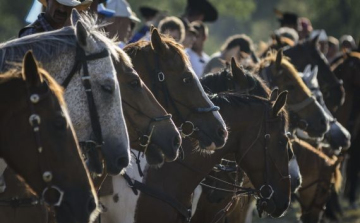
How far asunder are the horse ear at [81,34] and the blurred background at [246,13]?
51.8 ft

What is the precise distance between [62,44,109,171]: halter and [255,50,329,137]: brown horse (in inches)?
212

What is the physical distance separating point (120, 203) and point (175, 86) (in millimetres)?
1097

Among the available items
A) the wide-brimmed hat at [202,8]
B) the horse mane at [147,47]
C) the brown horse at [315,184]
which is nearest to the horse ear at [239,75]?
the horse mane at [147,47]

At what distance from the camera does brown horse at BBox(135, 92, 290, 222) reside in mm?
8672

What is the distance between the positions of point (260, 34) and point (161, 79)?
36127 millimetres

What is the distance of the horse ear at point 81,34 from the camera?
6.52 metres

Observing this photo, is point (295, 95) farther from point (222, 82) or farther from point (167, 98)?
point (167, 98)

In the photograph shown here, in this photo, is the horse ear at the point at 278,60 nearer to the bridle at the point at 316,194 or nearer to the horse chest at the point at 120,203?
the bridle at the point at 316,194

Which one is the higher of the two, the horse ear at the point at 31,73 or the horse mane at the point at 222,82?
the horse ear at the point at 31,73

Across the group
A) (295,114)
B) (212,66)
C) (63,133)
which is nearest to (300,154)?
(295,114)

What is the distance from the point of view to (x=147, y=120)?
729cm

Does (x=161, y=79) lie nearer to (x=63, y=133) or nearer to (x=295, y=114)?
(x=63, y=133)

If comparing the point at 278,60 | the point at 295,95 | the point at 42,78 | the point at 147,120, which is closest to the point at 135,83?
the point at 147,120

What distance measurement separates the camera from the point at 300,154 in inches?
497
